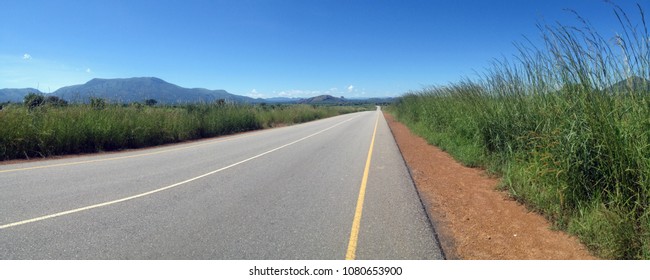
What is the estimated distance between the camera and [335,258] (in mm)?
3533

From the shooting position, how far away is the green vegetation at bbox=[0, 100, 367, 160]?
11047 mm

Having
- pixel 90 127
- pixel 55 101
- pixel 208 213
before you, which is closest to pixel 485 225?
pixel 208 213

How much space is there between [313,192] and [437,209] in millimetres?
2325

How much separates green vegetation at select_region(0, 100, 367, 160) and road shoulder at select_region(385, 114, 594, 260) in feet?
41.7

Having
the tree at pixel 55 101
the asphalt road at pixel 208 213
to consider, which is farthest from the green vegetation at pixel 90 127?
the asphalt road at pixel 208 213

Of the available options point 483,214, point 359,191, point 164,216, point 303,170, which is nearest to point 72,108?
point 303,170

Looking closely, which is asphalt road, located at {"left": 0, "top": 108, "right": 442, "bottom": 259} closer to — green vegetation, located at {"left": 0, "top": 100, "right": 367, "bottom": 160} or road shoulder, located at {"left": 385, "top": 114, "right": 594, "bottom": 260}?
road shoulder, located at {"left": 385, "top": 114, "right": 594, "bottom": 260}

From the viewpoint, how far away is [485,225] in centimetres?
449

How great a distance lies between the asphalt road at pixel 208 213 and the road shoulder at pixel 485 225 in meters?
0.32

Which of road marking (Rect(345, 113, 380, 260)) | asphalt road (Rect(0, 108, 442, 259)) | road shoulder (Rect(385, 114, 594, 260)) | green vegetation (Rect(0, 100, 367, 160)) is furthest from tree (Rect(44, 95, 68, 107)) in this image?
road shoulder (Rect(385, 114, 594, 260))

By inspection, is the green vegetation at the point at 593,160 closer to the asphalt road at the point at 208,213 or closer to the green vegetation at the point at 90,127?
the asphalt road at the point at 208,213

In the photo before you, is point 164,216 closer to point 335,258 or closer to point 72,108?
point 335,258

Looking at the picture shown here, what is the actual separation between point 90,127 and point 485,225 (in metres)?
14.7

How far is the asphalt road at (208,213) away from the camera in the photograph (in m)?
3.72
